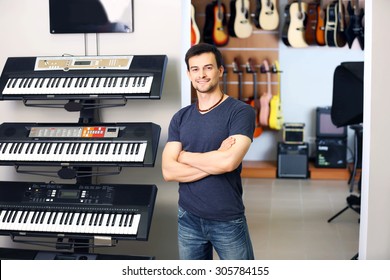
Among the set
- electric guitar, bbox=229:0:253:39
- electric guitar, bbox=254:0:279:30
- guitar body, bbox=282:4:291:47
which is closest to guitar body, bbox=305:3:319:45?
guitar body, bbox=282:4:291:47

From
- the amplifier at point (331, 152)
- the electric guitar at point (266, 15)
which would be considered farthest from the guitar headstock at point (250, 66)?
the amplifier at point (331, 152)

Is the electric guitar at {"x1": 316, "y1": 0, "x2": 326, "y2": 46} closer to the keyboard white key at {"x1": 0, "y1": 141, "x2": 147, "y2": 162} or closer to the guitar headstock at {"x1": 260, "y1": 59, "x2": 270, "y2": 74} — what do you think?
the guitar headstock at {"x1": 260, "y1": 59, "x2": 270, "y2": 74}

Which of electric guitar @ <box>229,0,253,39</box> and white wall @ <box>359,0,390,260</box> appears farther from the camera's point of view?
electric guitar @ <box>229,0,253,39</box>

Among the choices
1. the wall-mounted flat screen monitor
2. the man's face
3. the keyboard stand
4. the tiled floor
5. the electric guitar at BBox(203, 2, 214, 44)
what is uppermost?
the electric guitar at BBox(203, 2, 214, 44)

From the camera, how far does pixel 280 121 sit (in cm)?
901

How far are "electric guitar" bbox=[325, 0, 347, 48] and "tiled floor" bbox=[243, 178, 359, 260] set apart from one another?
167 centimetres

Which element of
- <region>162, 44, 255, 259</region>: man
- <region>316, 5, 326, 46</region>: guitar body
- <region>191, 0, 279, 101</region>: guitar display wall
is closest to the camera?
<region>162, 44, 255, 259</region>: man

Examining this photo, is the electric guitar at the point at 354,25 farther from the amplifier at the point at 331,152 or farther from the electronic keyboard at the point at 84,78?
the electronic keyboard at the point at 84,78

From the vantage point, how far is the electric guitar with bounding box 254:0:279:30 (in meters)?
8.87

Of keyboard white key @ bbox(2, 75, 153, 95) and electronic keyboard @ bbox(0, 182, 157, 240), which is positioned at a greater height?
keyboard white key @ bbox(2, 75, 153, 95)

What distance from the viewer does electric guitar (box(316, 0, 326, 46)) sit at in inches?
339

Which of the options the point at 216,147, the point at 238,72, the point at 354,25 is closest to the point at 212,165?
the point at 216,147

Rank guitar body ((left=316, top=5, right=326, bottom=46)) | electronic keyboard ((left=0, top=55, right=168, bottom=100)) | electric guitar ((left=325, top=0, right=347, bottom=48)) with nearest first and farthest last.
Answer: electronic keyboard ((left=0, top=55, right=168, bottom=100)) < electric guitar ((left=325, top=0, right=347, bottom=48)) < guitar body ((left=316, top=5, right=326, bottom=46))
